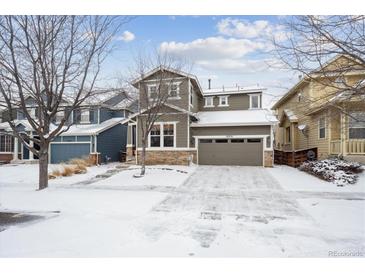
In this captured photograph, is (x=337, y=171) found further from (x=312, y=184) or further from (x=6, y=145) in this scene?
(x=6, y=145)

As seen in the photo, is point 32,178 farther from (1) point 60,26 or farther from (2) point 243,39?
(2) point 243,39

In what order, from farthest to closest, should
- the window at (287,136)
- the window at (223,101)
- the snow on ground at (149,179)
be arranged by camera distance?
the window at (287,136) < the window at (223,101) < the snow on ground at (149,179)

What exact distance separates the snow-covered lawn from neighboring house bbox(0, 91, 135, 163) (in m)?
8.49

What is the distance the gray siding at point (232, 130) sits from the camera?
15.3 meters

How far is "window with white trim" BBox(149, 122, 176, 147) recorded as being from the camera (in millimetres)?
15906

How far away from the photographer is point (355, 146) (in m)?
12.5

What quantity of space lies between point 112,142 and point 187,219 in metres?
16.1

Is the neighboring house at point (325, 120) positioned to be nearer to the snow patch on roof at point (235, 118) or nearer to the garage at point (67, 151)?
the snow patch on roof at point (235, 118)

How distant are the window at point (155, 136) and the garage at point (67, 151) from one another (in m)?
5.37

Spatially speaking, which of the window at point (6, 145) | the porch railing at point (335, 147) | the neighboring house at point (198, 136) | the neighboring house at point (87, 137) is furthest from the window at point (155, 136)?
the window at point (6, 145)

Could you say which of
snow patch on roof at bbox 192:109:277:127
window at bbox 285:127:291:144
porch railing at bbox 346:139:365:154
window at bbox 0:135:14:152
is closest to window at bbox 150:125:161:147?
snow patch on roof at bbox 192:109:277:127

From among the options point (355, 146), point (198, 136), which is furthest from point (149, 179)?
point (355, 146)

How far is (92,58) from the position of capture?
9039 millimetres

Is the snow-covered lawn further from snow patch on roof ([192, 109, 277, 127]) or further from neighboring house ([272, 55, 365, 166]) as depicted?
snow patch on roof ([192, 109, 277, 127])
